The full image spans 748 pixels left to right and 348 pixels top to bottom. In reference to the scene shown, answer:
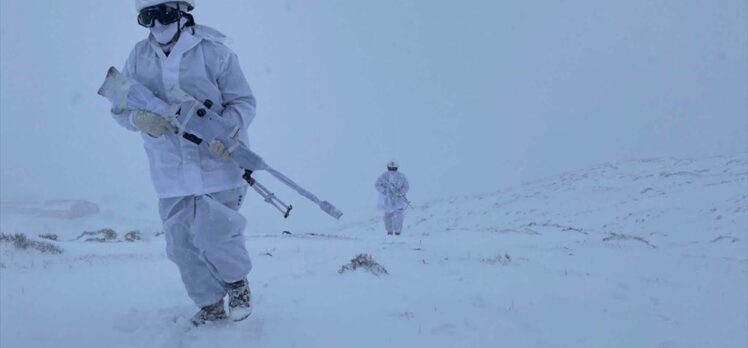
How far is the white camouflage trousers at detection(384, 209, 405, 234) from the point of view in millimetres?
18750

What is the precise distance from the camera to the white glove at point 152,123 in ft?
12.6

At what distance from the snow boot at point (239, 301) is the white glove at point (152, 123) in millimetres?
1159

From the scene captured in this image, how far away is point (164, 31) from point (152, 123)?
65 cm

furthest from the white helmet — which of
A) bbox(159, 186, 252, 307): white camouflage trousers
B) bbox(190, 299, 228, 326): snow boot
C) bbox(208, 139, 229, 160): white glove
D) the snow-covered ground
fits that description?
the snow-covered ground

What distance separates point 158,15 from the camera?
395 centimetres

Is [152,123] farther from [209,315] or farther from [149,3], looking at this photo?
[209,315]

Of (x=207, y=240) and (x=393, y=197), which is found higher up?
(x=393, y=197)

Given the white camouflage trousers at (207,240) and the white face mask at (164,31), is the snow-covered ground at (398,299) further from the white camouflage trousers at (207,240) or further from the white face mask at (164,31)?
the white face mask at (164,31)

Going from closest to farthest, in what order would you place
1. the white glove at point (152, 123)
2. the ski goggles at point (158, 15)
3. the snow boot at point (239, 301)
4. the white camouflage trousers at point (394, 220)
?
the white glove at point (152, 123)
the ski goggles at point (158, 15)
the snow boot at point (239, 301)
the white camouflage trousers at point (394, 220)

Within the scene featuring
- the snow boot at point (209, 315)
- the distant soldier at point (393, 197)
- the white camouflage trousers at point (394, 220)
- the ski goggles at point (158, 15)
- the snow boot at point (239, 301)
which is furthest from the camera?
the white camouflage trousers at point (394, 220)

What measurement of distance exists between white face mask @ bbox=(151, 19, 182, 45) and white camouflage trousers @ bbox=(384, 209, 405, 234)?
14889 mm

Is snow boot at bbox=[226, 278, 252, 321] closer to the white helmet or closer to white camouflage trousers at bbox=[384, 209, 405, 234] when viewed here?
the white helmet

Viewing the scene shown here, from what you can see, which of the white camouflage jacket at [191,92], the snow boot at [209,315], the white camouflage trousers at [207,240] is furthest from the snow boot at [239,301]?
the white camouflage jacket at [191,92]

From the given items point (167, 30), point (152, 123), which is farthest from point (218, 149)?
point (167, 30)
